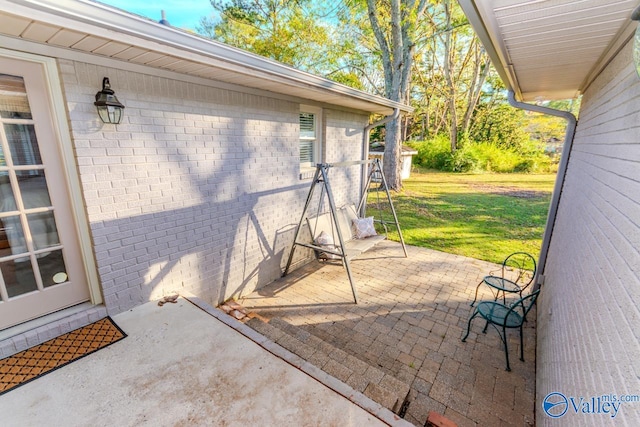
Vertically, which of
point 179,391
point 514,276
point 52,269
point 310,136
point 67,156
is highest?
point 310,136

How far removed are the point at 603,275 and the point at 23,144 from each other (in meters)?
4.00

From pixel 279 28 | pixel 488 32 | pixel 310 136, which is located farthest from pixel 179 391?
pixel 279 28

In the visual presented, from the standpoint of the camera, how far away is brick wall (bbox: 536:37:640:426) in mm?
1153

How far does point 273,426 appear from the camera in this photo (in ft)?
5.78

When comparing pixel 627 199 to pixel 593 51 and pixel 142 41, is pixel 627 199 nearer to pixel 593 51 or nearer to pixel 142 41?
pixel 593 51

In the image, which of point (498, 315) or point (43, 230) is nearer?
point (43, 230)

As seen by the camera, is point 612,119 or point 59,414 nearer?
point 59,414

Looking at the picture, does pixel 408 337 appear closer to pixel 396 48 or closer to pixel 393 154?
pixel 393 154

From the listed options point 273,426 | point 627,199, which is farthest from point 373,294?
point 627,199

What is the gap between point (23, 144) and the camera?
2238 mm

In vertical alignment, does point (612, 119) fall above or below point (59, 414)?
above

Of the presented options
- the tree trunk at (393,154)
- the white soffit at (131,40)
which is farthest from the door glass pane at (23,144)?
the tree trunk at (393,154)

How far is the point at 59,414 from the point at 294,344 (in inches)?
63.0

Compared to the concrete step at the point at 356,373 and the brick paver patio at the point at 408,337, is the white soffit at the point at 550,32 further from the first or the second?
the brick paver patio at the point at 408,337
